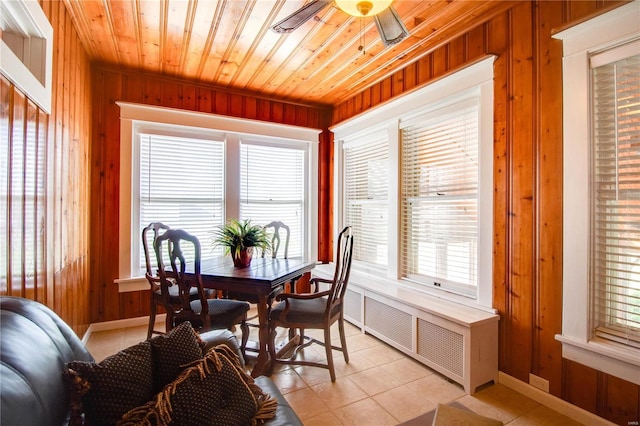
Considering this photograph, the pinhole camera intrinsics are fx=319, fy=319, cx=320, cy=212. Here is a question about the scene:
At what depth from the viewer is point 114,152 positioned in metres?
3.41

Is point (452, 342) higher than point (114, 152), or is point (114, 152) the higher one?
point (114, 152)

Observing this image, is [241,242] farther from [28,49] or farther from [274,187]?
[28,49]

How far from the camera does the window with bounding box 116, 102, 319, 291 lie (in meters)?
3.49

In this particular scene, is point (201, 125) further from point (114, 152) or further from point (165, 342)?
point (165, 342)

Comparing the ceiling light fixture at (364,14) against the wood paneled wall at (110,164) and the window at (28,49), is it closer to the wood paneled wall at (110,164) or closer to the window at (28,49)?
the window at (28,49)

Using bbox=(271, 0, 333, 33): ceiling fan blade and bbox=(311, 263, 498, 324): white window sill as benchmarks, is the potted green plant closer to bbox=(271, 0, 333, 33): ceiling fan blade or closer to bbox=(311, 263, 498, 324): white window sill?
bbox=(311, 263, 498, 324): white window sill

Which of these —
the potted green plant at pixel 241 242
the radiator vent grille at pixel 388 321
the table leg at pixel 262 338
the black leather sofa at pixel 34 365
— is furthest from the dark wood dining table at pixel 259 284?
the black leather sofa at pixel 34 365

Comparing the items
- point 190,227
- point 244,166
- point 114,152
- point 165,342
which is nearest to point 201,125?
point 244,166

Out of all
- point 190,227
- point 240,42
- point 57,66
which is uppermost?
point 240,42

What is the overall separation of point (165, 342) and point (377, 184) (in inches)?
115

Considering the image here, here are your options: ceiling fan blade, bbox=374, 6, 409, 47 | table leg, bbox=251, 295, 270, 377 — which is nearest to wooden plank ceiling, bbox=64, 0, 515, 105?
ceiling fan blade, bbox=374, 6, 409, 47

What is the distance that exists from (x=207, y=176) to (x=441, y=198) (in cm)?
268

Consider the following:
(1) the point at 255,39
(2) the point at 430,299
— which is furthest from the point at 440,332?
(1) the point at 255,39

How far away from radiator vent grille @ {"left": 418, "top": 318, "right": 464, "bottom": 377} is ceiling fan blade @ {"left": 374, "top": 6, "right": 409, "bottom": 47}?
2.03 meters
